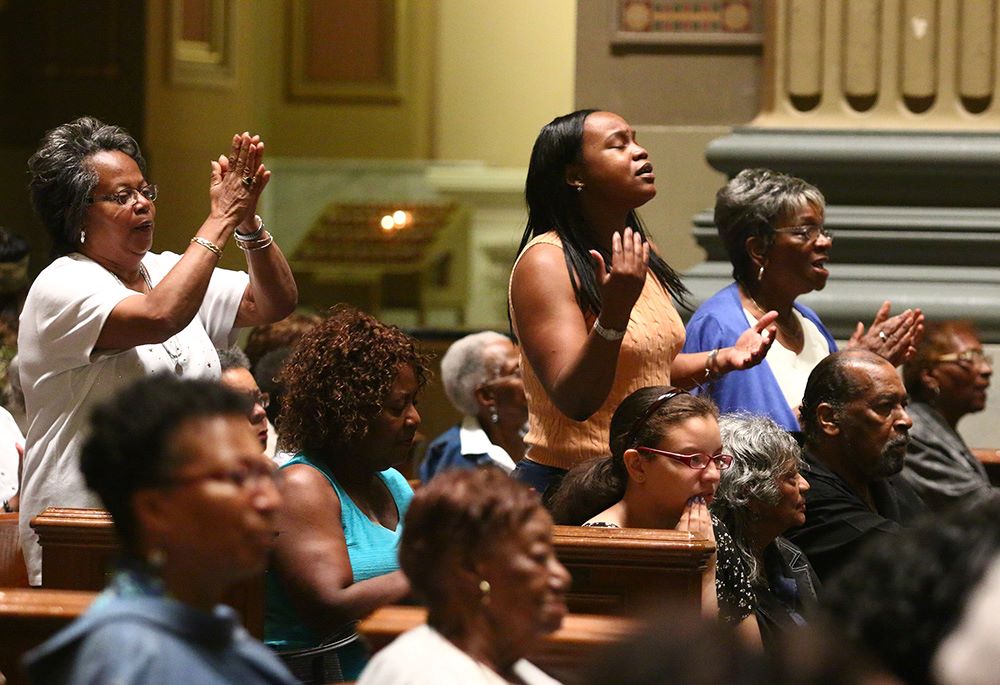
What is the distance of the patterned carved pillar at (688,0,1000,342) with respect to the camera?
594 cm

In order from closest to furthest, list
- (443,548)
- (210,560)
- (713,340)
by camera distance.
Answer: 1. (210,560)
2. (443,548)
3. (713,340)

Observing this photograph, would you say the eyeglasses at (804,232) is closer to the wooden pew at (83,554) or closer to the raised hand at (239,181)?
the raised hand at (239,181)

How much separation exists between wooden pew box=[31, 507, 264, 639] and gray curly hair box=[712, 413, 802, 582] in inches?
42.9

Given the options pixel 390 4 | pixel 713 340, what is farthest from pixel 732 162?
pixel 390 4

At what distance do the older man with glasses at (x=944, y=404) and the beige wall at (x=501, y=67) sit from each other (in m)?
4.14

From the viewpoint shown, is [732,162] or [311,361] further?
[732,162]

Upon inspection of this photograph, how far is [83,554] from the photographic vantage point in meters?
3.19

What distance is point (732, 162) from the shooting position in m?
6.02

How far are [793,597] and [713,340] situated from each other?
77 cm

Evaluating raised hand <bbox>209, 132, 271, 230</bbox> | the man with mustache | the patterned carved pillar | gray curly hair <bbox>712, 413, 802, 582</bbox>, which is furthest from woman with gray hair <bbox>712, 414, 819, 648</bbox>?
the patterned carved pillar

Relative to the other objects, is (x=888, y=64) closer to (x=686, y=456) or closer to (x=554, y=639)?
(x=686, y=456)

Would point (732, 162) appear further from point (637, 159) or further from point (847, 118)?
point (637, 159)

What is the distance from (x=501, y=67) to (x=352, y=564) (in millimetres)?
6490

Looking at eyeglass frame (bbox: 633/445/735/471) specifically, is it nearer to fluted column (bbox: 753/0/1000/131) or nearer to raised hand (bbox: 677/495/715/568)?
raised hand (bbox: 677/495/715/568)
